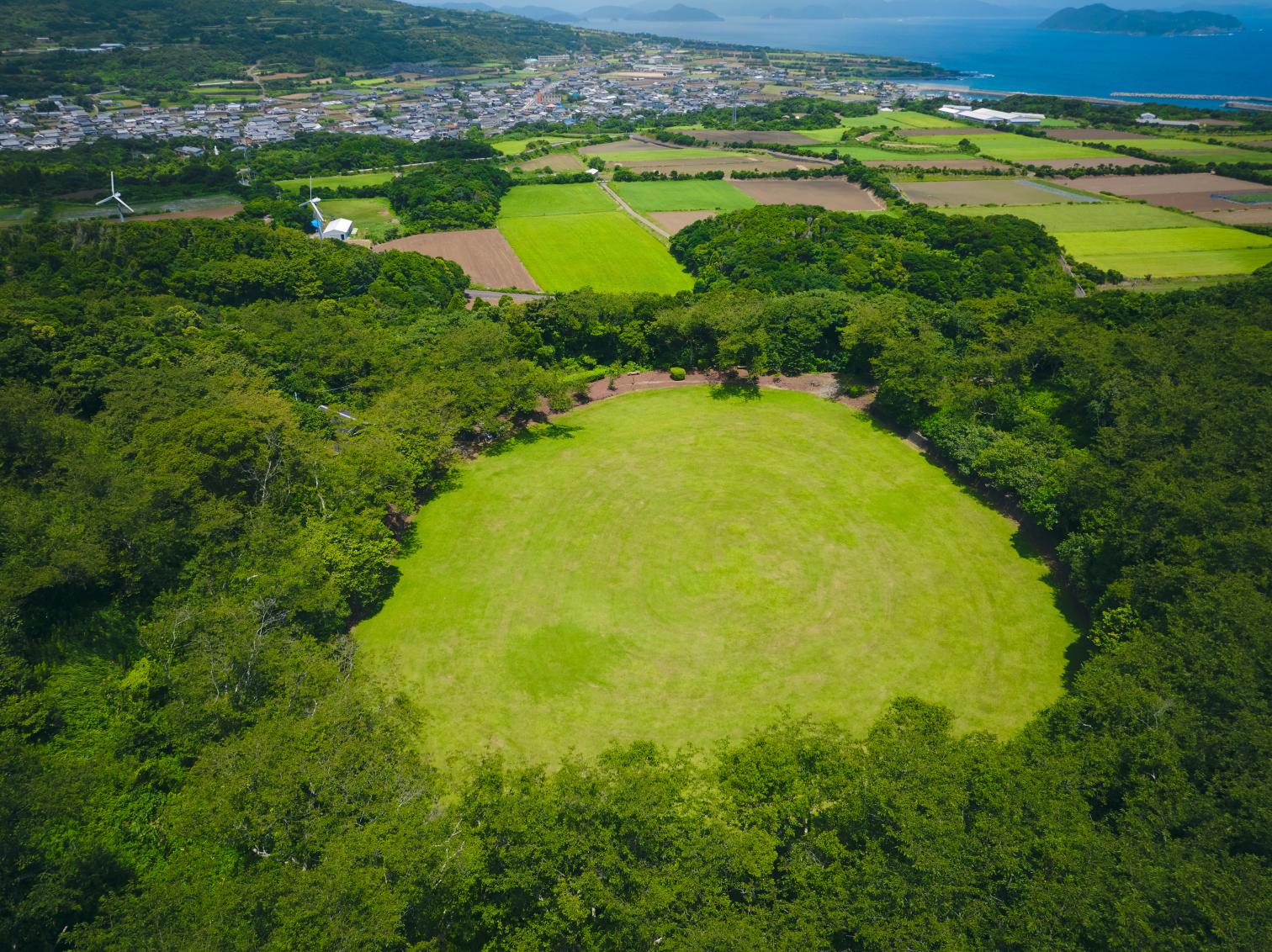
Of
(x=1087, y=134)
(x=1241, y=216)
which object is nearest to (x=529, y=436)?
(x=1241, y=216)

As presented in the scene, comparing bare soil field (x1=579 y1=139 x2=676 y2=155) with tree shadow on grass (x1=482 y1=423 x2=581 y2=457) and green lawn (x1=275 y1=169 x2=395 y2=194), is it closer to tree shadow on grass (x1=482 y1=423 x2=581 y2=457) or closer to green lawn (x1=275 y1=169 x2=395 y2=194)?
green lawn (x1=275 y1=169 x2=395 y2=194)

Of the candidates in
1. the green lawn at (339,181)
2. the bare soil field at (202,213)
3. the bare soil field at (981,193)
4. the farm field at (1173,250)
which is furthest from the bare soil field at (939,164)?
the bare soil field at (202,213)

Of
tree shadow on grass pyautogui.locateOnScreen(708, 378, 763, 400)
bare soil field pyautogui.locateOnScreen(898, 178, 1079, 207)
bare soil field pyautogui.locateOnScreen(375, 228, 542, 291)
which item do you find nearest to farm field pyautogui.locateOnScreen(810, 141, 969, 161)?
bare soil field pyautogui.locateOnScreen(898, 178, 1079, 207)

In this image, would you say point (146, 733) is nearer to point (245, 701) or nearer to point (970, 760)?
point (245, 701)

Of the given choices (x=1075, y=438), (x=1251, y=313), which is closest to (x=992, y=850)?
(x=1075, y=438)

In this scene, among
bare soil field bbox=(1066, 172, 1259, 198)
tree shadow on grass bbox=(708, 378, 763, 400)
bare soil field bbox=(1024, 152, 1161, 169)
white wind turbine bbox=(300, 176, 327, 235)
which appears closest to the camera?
tree shadow on grass bbox=(708, 378, 763, 400)

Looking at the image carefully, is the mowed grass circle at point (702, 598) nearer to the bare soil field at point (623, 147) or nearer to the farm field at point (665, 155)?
the farm field at point (665, 155)
